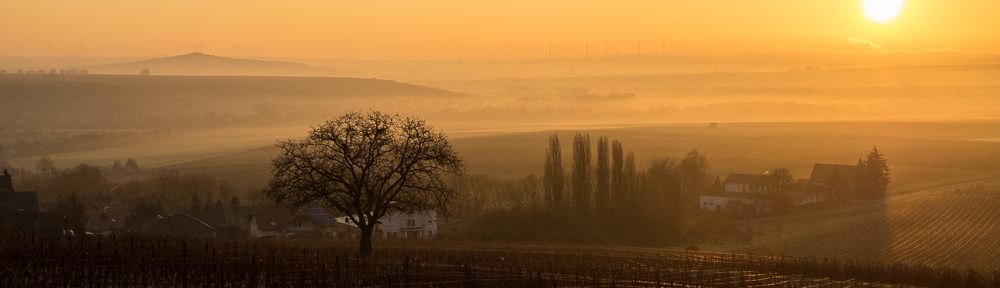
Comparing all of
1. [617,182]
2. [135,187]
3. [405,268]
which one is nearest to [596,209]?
[617,182]

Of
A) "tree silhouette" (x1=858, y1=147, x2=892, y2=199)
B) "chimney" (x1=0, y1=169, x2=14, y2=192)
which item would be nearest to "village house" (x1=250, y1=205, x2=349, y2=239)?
"chimney" (x1=0, y1=169, x2=14, y2=192)

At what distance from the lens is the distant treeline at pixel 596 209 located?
2751 inches

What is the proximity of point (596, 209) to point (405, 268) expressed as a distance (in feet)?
160

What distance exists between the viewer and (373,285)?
2828 cm

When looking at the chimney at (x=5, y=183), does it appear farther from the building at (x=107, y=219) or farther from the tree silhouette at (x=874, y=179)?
the tree silhouette at (x=874, y=179)

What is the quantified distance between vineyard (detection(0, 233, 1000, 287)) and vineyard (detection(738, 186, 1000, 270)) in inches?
624

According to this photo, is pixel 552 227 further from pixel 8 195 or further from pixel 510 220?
pixel 8 195

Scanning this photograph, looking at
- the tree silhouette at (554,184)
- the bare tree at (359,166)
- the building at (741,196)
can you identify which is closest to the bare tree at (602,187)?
the tree silhouette at (554,184)

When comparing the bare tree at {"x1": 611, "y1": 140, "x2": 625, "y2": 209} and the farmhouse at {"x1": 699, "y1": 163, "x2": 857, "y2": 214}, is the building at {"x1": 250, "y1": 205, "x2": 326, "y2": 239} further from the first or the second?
the farmhouse at {"x1": 699, "y1": 163, "x2": 857, "y2": 214}

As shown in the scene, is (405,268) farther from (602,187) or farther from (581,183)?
(602,187)

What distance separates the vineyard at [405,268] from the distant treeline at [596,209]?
18219mm

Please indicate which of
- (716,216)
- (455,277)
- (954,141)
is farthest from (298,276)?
(954,141)

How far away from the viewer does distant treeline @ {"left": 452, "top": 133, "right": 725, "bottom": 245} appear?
229 feet

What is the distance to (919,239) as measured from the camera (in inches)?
2657
